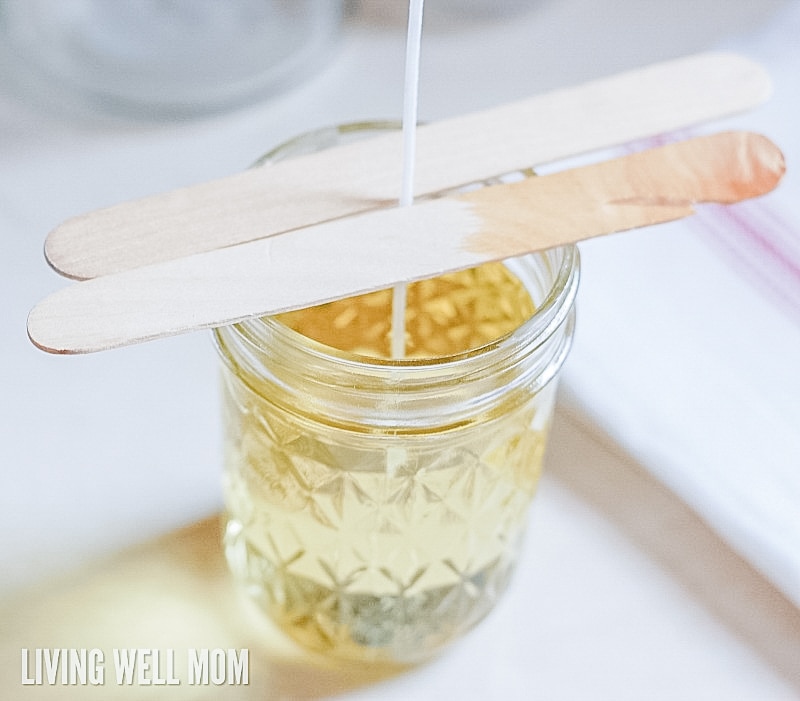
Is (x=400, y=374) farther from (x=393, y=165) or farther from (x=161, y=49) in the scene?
(x=161, y=49)

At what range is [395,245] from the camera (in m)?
0.34

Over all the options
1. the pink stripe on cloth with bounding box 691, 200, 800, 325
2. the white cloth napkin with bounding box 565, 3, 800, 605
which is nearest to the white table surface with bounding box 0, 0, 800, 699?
the white cloth napkin with bounding box 565, 3, 800, 605

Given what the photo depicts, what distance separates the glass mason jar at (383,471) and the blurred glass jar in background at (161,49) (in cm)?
24

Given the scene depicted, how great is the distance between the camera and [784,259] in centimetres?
57

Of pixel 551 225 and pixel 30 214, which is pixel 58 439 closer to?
pixel 30 214

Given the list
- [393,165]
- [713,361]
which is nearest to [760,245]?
[713,361]

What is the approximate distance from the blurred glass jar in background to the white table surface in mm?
49

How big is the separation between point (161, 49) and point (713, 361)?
0.34m

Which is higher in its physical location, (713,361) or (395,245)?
(395,245)

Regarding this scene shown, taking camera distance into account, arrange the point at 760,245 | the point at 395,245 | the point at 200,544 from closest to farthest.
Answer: the point at 395,245
the point at 200,544
the point at 760,245

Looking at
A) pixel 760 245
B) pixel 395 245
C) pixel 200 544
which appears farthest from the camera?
pixel 760 245

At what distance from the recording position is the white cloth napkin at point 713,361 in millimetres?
475

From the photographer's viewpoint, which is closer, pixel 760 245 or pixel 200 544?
pixel 200 544

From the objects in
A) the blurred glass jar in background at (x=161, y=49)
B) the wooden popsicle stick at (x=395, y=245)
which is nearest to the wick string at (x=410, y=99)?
the wooden popsicle stick at (x=395, y=245)
